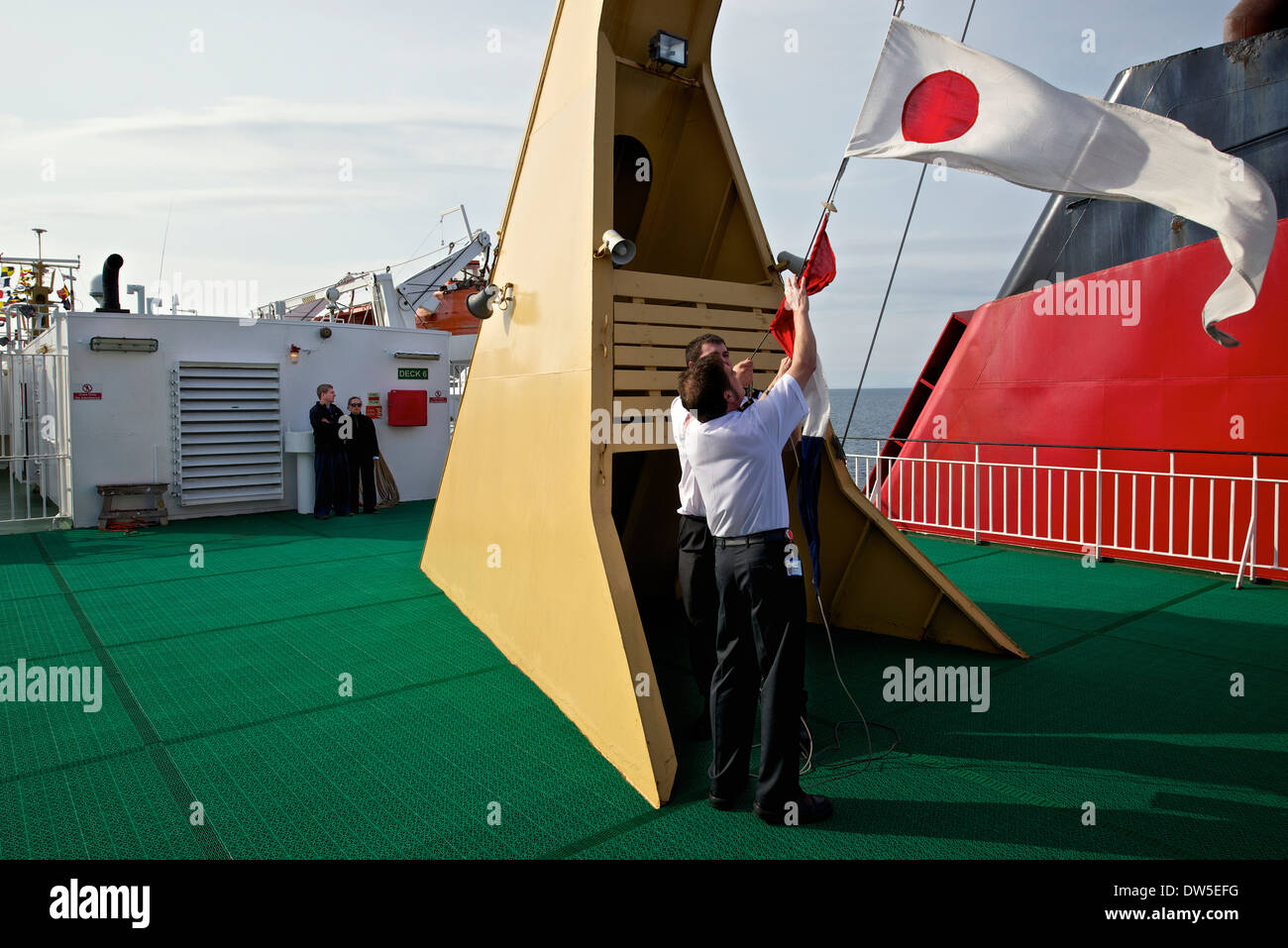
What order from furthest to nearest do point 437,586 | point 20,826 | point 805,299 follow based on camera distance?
1. point 437,586
2. point 805,299
3. point 20,826

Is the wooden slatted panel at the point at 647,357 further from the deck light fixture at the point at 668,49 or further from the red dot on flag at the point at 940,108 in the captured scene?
the deck light fixture at the point at 668,49

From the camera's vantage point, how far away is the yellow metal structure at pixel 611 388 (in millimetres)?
4477

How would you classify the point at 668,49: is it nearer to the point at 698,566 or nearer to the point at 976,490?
the point at 698,566

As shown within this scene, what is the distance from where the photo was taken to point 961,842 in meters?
3.33

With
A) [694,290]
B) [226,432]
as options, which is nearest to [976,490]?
[694,290]

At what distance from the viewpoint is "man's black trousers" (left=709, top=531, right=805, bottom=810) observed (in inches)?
136

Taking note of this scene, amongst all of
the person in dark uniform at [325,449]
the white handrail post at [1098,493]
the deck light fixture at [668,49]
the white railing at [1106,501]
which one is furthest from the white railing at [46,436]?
the white handrail post at [1098,493]

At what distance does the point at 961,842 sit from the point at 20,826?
3898mm

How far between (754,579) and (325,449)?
11145mm

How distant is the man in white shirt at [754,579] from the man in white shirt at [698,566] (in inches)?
19.6

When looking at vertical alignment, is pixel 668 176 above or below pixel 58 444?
above
